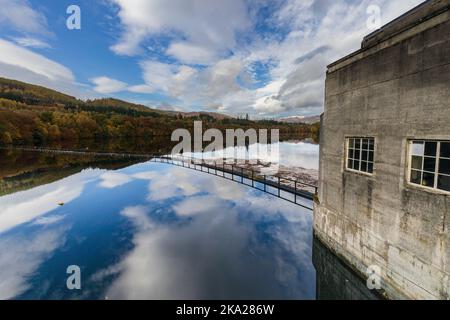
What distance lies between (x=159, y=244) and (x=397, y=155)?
10081 millimetres

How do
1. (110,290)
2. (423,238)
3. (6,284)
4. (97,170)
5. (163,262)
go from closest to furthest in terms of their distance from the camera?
(423,238), (110,290), (6,284), (163,262), (97,170)

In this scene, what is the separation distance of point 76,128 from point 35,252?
269 ft

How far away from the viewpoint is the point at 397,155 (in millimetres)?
5887

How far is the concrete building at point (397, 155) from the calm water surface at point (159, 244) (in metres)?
2.16

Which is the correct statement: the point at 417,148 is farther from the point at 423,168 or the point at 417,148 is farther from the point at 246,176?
the point at 246,176

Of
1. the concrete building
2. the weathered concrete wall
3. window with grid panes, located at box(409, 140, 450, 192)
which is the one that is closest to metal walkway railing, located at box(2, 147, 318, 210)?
the weathered concrete wall

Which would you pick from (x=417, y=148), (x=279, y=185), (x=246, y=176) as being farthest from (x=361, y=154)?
(x=246, y=176)

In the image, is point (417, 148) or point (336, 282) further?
point (336, 282)

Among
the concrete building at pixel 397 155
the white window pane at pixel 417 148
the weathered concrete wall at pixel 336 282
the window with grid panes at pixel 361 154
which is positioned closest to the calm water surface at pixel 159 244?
the weathered concrete wall at pixel 336 282

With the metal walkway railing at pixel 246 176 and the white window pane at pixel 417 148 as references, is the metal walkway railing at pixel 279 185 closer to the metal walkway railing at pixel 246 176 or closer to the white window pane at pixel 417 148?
the metal walkway railing at pixel 246 176

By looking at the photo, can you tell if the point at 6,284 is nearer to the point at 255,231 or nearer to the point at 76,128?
the point at 255,231

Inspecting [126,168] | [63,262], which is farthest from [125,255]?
[126,168]

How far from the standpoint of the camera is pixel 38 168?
29297mm

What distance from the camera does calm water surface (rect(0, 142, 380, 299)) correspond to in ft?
25.7
